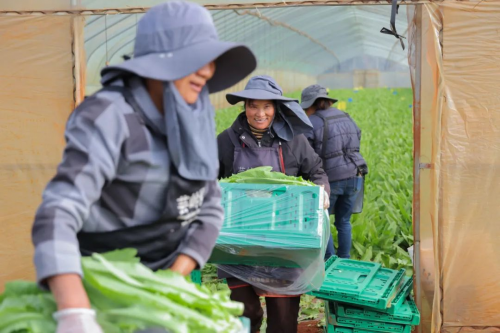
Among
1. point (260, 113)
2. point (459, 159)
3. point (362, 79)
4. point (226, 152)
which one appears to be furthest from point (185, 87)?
point (362, 79)

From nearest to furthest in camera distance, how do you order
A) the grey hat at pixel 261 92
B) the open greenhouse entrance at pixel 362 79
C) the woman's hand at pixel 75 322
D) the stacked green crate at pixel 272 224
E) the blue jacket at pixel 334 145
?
the woman's hand at pixel 75 322
the stacked green crate at pixel 272 224
the grey hat at pixel 261 92
the blue jacket at pixel 334 145
the open greenhouse entrance at pixel 362 79

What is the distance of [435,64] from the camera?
4168mm

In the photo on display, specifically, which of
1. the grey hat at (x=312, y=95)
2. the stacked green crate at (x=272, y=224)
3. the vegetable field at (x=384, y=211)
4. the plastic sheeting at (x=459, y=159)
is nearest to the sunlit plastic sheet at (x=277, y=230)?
the stacked green crate at (x=272, y=224)

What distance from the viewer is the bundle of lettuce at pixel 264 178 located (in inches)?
148

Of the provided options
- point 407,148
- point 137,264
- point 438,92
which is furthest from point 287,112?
point 407,148

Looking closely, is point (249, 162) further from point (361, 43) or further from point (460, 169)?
point (361, 43)

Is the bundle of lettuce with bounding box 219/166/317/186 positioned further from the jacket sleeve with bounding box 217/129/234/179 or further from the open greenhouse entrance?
the open greenhouse entrance

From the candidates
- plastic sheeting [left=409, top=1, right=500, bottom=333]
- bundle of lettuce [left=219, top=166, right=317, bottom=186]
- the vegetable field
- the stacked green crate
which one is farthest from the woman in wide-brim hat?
the vegetable field

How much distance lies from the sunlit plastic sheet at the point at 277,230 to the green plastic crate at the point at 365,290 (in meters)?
0.38

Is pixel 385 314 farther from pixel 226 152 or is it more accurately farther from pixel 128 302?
pixel 128 302

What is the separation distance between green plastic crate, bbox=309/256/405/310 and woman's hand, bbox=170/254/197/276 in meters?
2.10

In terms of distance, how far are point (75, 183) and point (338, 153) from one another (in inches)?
183

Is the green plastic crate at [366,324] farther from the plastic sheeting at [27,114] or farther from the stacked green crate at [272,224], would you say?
the plastic sheeting at [27,114]

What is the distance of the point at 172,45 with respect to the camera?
1.88 m
